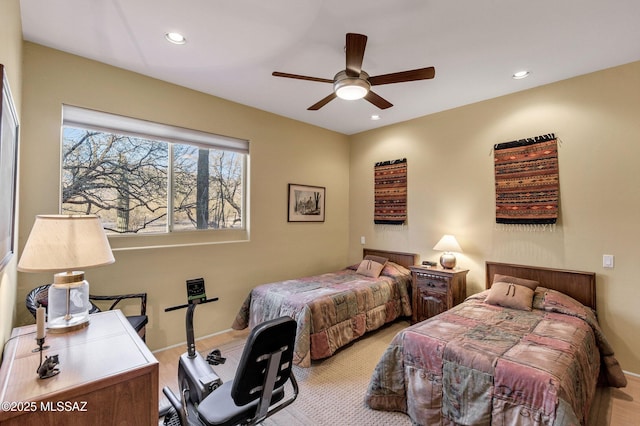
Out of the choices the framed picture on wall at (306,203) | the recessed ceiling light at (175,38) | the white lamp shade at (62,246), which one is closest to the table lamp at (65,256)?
the white lamp shade at (62,246)

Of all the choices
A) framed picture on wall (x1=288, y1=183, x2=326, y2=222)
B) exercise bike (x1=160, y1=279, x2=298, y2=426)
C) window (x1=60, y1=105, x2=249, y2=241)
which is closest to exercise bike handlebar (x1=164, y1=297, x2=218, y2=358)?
exercise bike (x1=160, y1=279, x2=298, y2=426)

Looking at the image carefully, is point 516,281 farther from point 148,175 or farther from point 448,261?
point 148,175

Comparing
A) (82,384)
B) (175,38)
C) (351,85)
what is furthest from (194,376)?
(175,38)

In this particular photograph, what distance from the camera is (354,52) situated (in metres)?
2.15

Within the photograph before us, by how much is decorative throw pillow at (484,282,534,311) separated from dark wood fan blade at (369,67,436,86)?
225 centimetres

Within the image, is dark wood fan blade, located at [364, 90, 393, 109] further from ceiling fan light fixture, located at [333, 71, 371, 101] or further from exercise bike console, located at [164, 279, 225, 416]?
exercise bike console, located at [164, 279, 225, 416]

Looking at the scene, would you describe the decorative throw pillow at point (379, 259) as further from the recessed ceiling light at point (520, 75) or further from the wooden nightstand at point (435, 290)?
the recessed ceiling light at point (520, 75)

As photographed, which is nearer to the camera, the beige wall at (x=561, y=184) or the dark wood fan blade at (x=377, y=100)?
the dark wood fan blade at (x=377, y=100)

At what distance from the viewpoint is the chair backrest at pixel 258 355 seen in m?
1.44

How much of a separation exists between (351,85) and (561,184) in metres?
2.62

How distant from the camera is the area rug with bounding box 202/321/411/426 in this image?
7.32 ft

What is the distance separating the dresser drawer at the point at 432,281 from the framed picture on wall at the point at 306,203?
6.04 feet

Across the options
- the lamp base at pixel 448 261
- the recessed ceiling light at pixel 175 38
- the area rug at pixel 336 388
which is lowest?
the area rug at pixel 336 388

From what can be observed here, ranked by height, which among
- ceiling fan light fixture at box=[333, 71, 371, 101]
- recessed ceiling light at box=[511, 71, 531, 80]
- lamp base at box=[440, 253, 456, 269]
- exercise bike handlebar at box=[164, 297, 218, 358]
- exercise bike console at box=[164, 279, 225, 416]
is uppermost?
recessed ceiling light at box=[511, 71, 531, 80]
